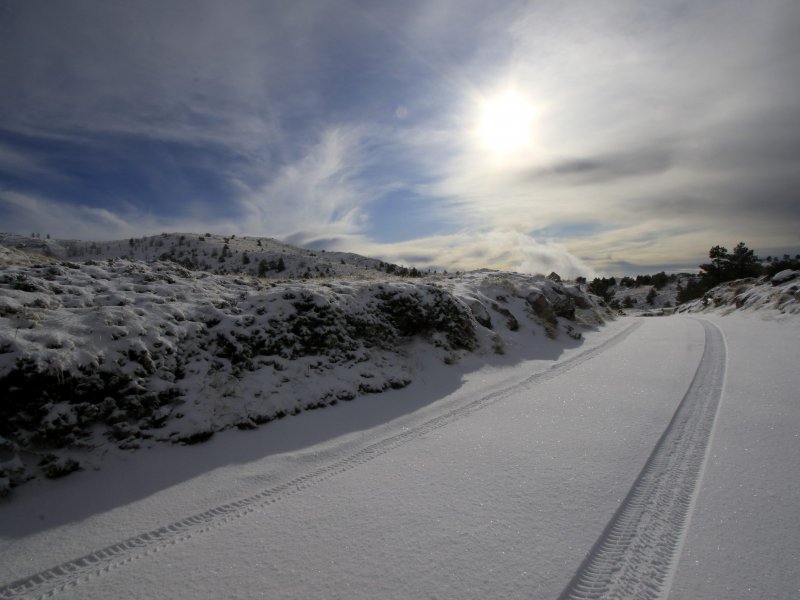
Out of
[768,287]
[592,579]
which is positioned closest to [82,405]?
[592,579]

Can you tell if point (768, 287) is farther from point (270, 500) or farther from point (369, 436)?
point (270, 500)

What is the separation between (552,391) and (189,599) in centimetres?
748

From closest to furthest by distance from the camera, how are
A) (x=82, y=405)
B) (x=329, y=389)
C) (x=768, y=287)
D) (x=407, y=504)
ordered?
(x=407, y=504) → (x=82, y=405) → (x=329, y=389) → (x=768, y=287)

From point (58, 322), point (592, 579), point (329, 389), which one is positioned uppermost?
point (58, 322)

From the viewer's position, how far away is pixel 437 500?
14.2ft

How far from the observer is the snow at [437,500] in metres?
3.21

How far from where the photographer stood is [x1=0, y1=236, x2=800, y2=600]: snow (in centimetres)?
321

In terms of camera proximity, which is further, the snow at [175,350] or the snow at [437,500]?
the snow at [175,350]

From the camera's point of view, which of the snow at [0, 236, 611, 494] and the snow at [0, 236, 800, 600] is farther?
the snow at [0, 236, 611, 494]

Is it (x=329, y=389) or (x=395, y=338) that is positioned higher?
(x=395, y=338)

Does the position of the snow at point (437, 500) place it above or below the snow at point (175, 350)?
below

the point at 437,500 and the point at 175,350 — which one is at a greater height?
the point at 175,350

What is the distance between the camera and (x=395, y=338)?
404 inches

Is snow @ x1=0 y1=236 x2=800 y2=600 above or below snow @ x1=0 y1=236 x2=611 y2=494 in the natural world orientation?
below
